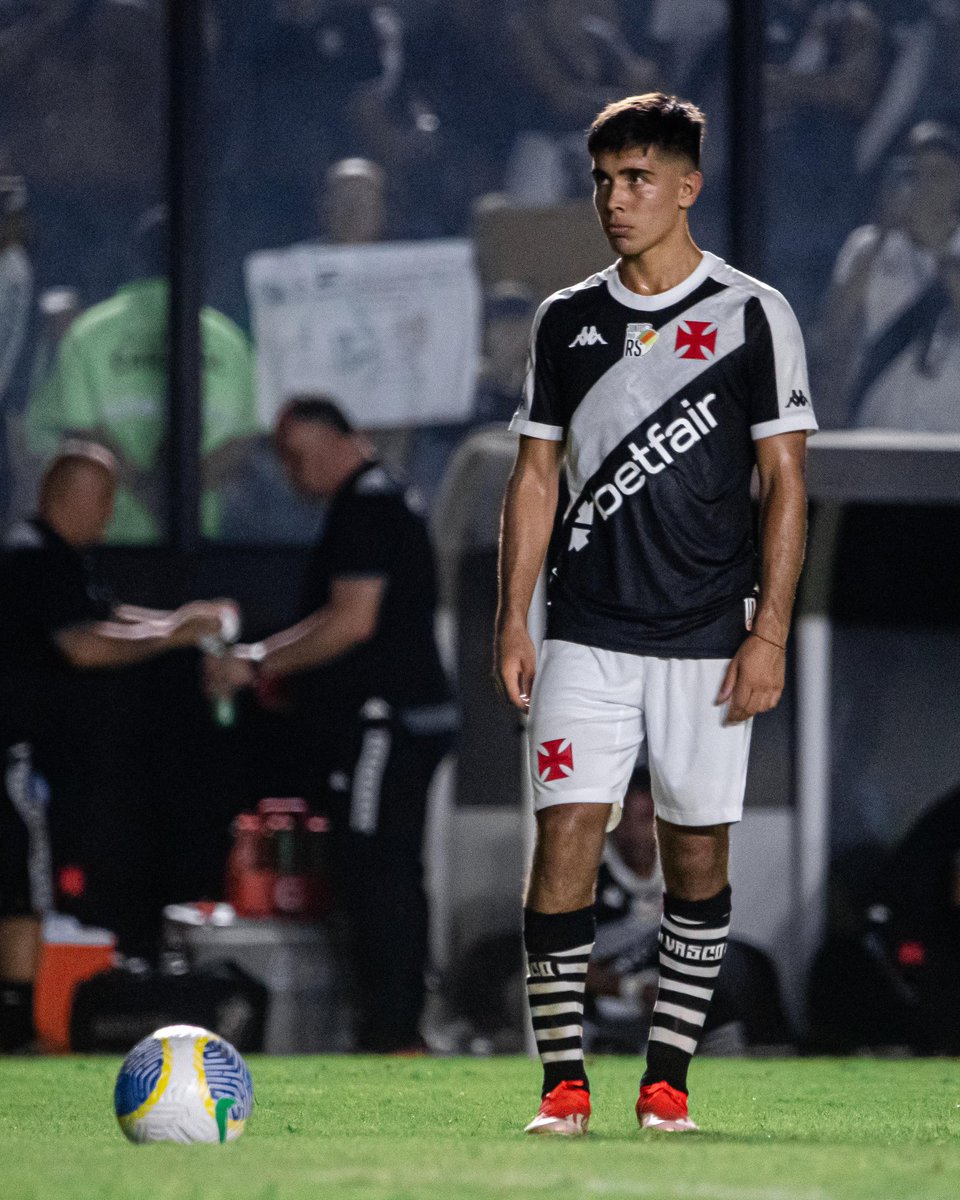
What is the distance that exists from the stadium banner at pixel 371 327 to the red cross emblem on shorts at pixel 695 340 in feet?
15.8

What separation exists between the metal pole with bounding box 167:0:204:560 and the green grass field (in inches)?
105

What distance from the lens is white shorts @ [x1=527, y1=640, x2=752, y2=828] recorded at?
4262 mm

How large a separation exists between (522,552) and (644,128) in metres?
0.80

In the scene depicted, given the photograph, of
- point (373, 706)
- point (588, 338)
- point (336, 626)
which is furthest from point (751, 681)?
point (336, 626)

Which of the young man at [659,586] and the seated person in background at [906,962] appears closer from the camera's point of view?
the young man at [659,586]

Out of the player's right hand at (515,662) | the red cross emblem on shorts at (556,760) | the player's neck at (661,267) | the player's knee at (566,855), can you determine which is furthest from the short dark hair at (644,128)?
the player's knee at (566,855)

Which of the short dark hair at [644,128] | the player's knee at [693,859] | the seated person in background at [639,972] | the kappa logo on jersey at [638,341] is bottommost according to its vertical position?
the seated person in background at [639,972]

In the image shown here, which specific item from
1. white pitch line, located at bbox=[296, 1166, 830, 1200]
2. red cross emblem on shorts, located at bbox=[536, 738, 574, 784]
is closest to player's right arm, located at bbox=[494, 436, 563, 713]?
red cross emblem on shorts, located at bbox=[536, 738, 574, 784]

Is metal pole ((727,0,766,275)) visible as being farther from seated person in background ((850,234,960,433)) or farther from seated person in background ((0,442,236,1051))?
seated person in background ((0,442,236,1051))

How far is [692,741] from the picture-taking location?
4305 mm

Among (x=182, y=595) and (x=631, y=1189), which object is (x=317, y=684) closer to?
(x=182, y=595)

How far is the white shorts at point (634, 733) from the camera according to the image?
4.26 m

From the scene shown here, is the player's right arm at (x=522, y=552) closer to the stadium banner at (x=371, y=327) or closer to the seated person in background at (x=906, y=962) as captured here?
the seated person in background at (x=906, y=962)

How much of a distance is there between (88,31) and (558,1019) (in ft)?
19.2
